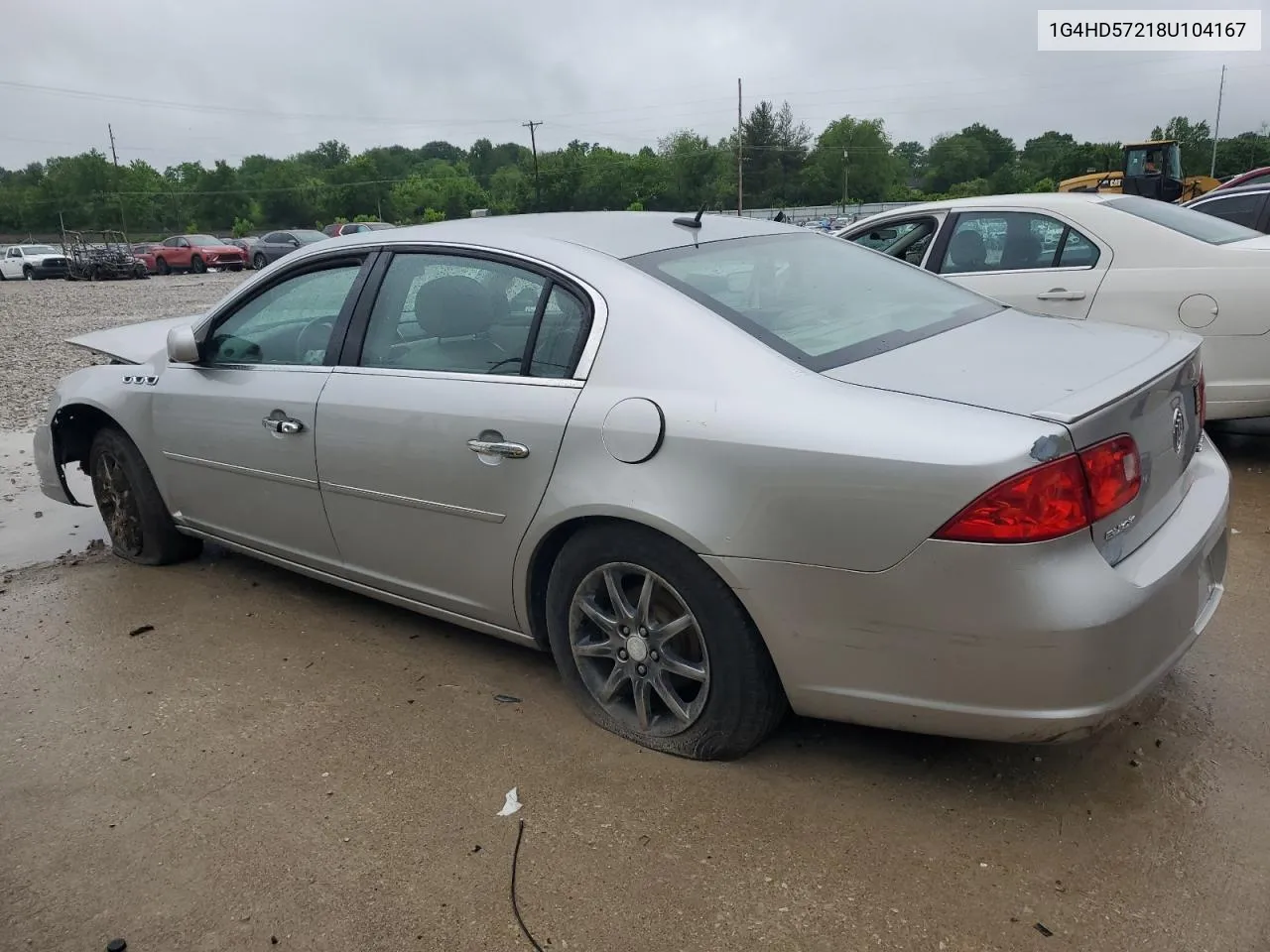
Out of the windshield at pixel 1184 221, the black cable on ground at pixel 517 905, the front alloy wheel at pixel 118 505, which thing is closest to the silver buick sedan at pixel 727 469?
the black cable on ground at pixel 517 905

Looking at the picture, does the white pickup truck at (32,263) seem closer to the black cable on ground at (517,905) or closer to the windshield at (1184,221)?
the windshield at (1184,221)

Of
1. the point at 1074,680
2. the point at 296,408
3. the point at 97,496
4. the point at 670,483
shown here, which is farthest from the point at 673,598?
the point at 97,496

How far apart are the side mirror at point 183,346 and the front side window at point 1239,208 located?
7079 mm

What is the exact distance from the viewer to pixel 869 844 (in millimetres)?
2361

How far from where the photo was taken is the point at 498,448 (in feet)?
9.29

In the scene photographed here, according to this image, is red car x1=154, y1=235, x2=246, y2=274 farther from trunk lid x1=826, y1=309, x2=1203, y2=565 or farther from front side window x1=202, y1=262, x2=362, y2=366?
trunk lid x1=826, y1=309, x2=1203, y2=565

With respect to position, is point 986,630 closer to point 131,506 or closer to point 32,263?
point 131,506

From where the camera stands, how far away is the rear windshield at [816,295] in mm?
2635

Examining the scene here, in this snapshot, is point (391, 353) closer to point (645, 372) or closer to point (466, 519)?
point (466, 519)

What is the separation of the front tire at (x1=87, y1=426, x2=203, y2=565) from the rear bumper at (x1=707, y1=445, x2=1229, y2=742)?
3.09 meters

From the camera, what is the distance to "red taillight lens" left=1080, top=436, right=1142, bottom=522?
210 centimetres

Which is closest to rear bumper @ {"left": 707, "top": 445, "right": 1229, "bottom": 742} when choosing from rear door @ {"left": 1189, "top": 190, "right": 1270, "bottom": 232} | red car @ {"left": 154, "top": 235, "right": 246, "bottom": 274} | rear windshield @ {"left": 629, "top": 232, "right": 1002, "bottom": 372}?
rear windshield @ {"left": 629, "top": 232, "right": 1002, "bottom": 372}

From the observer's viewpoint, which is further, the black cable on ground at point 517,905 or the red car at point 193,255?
the red car at point 193,255

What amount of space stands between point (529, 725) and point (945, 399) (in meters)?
1.62
